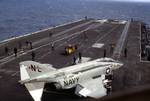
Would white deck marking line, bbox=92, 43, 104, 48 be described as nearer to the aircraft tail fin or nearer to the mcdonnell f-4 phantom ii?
the mcdonnell f-4 phantom ii

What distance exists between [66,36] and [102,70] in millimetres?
46121

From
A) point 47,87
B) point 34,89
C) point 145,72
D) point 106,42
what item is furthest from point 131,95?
point 106,42

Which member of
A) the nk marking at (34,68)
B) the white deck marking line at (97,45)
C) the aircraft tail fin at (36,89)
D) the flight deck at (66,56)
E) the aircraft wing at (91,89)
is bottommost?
the white deck marking line at (97,45)

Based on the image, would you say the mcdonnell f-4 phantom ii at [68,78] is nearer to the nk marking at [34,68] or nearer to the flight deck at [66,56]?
the nk marking at [34,68]

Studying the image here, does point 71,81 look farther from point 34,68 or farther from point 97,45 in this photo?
point 97,45

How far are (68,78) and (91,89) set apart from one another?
3.19 meters

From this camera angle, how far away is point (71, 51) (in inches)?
2338

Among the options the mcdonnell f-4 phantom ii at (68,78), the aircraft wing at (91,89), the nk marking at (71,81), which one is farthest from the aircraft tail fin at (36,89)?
the aircraft wing at (91,89)

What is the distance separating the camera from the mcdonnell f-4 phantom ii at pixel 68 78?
100ft

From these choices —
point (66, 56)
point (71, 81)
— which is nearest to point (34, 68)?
point (71, 81)

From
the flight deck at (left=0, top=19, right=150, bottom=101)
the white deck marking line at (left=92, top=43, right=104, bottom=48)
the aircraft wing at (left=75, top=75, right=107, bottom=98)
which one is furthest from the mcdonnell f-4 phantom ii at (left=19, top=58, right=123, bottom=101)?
the white deck marking line at (left=92, top=43, right=104, bottom=48)

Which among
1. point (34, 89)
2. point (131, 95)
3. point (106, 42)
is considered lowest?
point (106, 42)

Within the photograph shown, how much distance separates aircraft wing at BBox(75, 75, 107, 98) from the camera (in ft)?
105

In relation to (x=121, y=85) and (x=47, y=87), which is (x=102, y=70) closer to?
(x=121, y=85)
